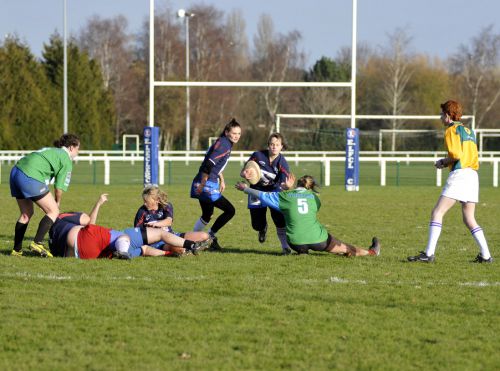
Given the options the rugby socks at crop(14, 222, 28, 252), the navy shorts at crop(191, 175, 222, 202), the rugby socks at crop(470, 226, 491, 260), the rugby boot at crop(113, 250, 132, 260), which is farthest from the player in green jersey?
Answer: the rugby socks at crop(470, 226, 491, 260)

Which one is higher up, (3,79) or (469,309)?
(3,79)

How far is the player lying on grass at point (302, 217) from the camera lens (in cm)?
1133

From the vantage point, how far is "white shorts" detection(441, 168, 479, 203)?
10891 mm

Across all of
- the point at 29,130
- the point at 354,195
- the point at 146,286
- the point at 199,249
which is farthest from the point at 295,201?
the point at 29,130

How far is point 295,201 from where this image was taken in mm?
11344

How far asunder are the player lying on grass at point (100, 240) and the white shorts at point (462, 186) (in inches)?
117

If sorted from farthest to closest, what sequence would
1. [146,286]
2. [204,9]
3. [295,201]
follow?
1. [204,9]
2. [295,201]
3. [146,286]

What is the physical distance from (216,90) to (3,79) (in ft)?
63.9

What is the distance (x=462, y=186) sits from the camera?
35.7 ft

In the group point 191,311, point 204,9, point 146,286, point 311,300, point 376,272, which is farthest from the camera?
point 204,9

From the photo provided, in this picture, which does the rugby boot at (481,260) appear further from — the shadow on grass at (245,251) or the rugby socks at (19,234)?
the rugby socks at (19,234)

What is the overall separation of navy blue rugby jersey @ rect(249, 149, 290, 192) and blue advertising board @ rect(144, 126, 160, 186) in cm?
1560

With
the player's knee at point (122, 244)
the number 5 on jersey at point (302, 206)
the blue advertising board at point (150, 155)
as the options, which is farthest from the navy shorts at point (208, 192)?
the blue advertising board at point (150, 155)

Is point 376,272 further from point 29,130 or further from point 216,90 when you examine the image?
point 216,90
